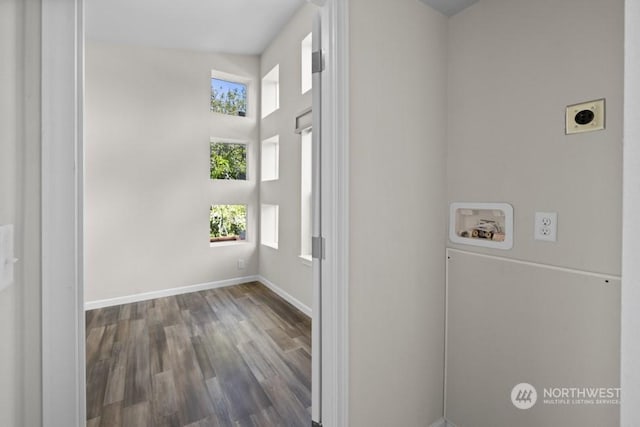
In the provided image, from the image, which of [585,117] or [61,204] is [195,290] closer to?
[61,204]

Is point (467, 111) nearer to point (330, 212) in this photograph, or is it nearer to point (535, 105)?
point (535, 105)

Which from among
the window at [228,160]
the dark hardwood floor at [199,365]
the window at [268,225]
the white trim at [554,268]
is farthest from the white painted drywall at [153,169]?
the white trim at [554,268]

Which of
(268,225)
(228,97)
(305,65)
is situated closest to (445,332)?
(305,65)

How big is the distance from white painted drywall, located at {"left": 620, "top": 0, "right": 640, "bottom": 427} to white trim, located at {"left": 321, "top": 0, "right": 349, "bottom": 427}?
32.4 inches

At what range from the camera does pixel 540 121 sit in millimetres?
1226

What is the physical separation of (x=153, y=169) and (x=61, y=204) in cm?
334

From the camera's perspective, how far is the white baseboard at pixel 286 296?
124 inches

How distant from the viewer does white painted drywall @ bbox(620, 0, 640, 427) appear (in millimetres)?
711

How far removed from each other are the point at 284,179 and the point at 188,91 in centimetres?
177

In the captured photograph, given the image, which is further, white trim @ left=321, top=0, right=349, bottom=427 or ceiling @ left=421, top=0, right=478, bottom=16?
ceiling @ left=421, top=0, right=478, bottom=16

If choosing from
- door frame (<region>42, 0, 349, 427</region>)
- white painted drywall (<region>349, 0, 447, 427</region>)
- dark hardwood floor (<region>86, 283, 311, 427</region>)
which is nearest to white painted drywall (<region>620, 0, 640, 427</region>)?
white painted drywall (<region>349, 0, 447, 427</region>)

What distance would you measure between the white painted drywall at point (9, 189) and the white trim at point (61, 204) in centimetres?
5

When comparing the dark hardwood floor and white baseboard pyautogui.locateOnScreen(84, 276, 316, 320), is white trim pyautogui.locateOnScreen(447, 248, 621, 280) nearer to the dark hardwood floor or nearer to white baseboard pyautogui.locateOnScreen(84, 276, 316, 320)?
the dark hardwood floor

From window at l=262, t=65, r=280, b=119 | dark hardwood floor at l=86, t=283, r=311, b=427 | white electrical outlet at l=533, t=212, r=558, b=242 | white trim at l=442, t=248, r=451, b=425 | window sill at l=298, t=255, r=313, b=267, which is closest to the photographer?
white electrical outlet at l=533, t=212, r=558, b=242
